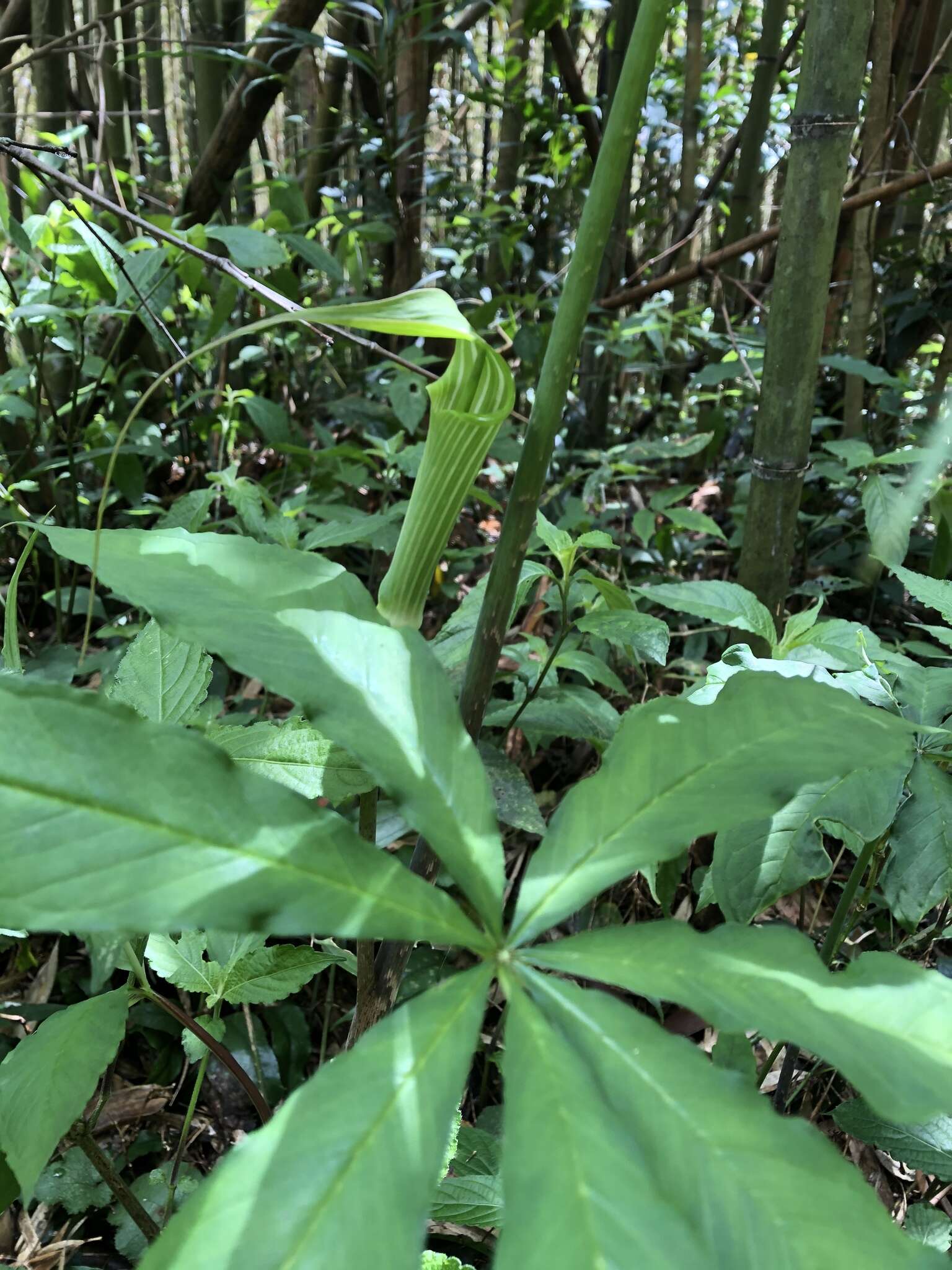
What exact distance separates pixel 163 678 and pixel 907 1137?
0.76 m

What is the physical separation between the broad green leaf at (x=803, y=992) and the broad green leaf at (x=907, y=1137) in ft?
1.52

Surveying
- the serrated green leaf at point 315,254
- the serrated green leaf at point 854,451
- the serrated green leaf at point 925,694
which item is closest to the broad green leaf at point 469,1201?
the serrated green leaf at point 925,694

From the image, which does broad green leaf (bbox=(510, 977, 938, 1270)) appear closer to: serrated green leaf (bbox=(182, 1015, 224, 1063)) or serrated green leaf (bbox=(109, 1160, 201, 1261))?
serrated green leaf (bbox=(182, 1015, 224, 1063))

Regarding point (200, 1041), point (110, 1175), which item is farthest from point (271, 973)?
point (110, 1175)

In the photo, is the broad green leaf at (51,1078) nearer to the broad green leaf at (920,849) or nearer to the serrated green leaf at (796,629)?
the broad green leaf at (920,849)

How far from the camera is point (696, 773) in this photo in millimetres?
425

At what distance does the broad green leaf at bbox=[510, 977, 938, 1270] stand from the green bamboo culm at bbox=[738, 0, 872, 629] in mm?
959

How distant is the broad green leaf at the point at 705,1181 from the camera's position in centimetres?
30

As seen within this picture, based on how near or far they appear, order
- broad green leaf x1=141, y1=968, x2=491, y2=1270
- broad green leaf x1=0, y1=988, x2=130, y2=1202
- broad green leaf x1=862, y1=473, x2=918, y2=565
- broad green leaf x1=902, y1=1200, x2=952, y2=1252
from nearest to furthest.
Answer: broad green leaf x1=141, y1=968, x2=491, y2=1270 < broad green leaf x1=0, y1=988, x2=130, y2=1202 < broad green leaf x1=902, y1=1200, x2=952, y2=1252 < broad green leaf x1=862, y1=473, x2=918, y2=565

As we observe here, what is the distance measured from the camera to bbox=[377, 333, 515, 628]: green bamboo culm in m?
0.46

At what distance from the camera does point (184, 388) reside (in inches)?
84.7

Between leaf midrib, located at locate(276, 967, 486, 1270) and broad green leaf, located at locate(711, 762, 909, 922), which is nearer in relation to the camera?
leaf midrib, located at locate(276, 967, 486, 1270)

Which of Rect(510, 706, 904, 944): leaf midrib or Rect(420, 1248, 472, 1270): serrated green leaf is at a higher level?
Rect(510, 706, 904, 944): leaf midrib

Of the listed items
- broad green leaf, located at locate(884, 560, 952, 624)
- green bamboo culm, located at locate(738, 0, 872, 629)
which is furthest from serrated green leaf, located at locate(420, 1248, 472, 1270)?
green bamboo culm, located at locate(738, 0, 872, 629)
